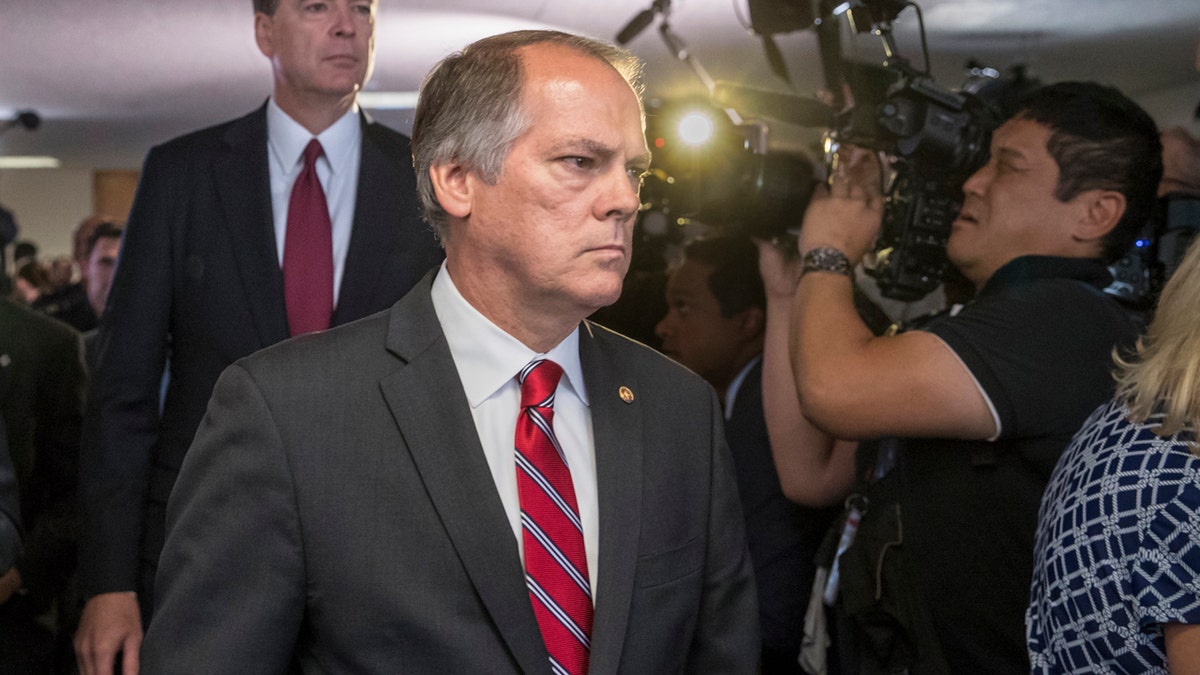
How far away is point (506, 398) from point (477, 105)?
1.08 feet

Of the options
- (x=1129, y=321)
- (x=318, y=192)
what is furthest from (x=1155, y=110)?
(x=318, y=192)

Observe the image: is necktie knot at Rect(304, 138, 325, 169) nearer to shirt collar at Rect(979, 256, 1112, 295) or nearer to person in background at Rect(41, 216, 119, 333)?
shirt collar at Rect(979, 256, 1112, 295)

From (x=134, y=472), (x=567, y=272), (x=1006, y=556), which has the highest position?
(x=567, y=272)

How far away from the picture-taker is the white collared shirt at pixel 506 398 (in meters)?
1.25

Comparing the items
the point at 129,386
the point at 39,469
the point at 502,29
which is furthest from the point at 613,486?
the point at 502,29

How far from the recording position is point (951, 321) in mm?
1839

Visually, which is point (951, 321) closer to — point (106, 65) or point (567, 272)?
point (567, 272)

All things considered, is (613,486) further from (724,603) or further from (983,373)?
(983,373)

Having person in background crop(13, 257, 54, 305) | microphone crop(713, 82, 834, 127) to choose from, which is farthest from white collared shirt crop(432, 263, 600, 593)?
person in background crop(13, 257, 54, 305)

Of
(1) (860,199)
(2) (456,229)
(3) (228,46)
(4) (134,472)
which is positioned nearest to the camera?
(2) (456,229)

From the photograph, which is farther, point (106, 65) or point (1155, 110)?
point (1155, 110)

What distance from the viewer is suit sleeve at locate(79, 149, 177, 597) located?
170 centimetres

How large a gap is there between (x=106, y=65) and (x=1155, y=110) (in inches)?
257

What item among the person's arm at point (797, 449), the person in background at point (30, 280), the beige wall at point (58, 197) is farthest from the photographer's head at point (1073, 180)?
the beige wall at point (58, 197)
